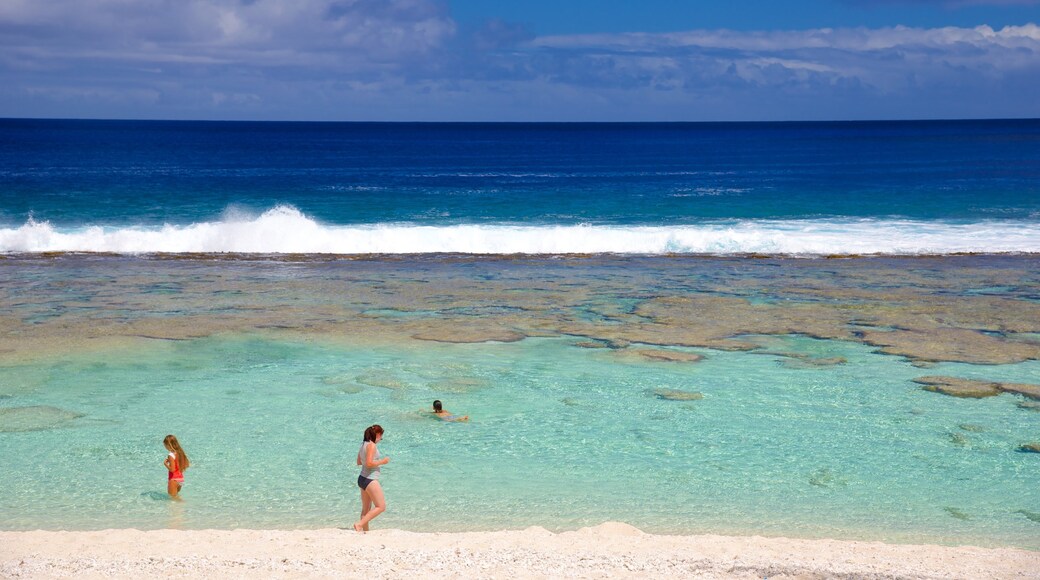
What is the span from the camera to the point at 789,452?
12.0 meters

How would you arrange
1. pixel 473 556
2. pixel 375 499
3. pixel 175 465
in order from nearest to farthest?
1. pixel 473 556
2. pixel 375 499
3. pixel 175 465

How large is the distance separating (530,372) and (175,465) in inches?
252

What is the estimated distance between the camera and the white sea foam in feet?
101

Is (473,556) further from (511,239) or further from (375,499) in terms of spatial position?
(511,239)

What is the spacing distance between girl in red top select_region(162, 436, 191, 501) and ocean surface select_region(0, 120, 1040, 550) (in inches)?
7.7

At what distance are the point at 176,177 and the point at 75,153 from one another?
1202 inches

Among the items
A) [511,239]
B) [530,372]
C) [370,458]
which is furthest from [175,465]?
[511,239]

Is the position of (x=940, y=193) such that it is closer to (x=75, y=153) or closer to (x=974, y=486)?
(x=974, y=486)

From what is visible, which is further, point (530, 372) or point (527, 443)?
point (530, 372)

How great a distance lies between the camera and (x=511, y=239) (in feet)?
108

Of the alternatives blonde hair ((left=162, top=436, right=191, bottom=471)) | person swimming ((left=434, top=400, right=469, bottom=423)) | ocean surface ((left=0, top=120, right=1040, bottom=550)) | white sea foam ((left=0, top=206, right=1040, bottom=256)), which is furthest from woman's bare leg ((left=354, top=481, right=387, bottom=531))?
white sea foam ((left=0, top=206, right=1040, bottom=256))

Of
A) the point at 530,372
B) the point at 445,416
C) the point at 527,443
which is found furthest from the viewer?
the point at 530,372

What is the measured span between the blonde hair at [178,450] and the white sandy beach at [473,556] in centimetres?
122

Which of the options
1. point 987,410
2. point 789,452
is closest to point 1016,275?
point 987,410
